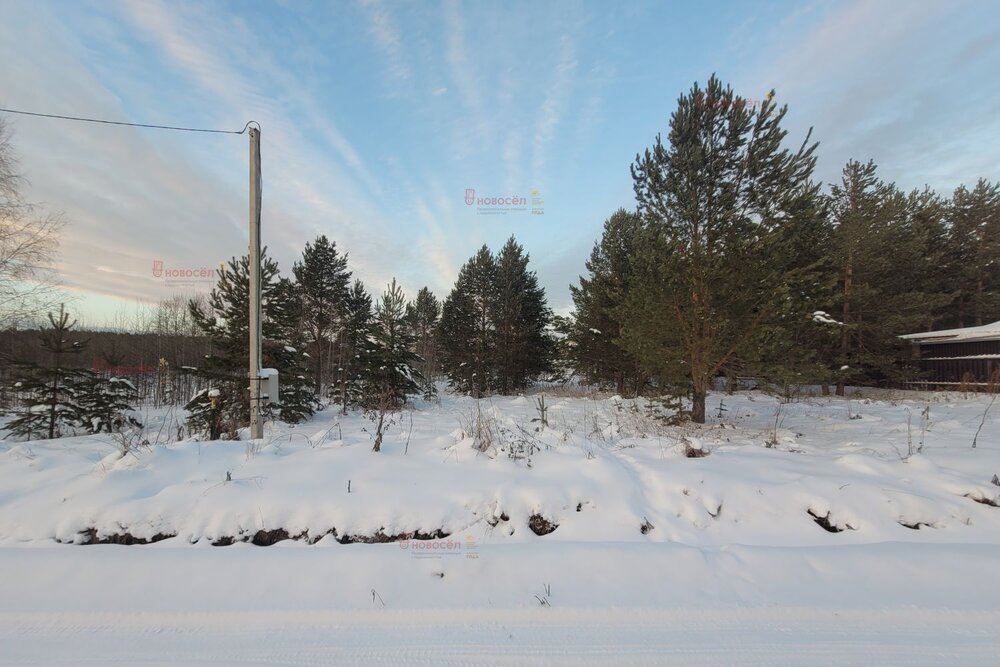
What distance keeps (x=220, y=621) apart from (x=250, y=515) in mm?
1093

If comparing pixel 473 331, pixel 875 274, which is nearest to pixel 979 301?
pixel 875 274

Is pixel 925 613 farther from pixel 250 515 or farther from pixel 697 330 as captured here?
pixel 697 330

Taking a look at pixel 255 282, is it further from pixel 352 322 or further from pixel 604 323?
pixel 352 322

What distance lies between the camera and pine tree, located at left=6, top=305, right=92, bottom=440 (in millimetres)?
8758

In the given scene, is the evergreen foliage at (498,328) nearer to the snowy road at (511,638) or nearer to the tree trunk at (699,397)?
the tree trunk at (699,397)

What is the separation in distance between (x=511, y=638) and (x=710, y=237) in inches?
325

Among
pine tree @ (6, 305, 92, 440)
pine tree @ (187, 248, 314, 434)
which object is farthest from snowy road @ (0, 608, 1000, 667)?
pine tree @ (6, 305, 92, 440)

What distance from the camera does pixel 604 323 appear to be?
53.9 feet

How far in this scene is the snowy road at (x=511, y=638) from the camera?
79.4 inches

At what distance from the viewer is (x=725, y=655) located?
2.04 meters

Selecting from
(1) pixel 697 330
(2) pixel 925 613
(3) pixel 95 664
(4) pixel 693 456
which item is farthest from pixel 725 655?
(1) pixel 697 330

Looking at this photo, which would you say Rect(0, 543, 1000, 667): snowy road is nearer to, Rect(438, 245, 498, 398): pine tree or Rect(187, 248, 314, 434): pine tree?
Rect(187, 248, 314, 434): pine tree

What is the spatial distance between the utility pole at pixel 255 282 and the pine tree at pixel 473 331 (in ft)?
47.1

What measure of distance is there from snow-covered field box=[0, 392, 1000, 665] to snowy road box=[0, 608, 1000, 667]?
12 millimetres
